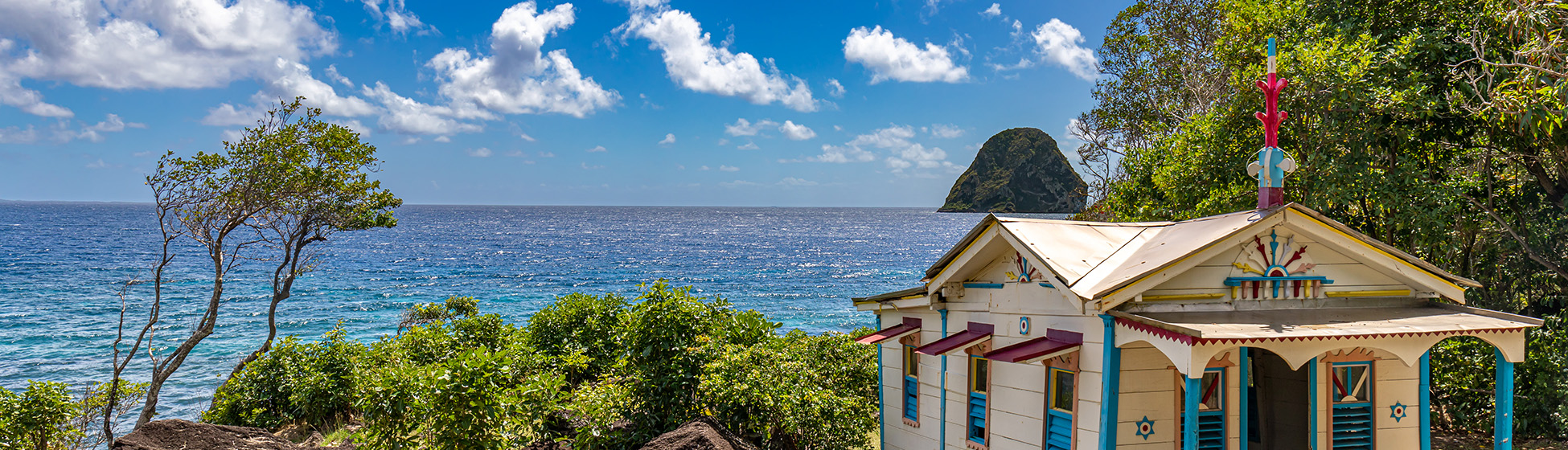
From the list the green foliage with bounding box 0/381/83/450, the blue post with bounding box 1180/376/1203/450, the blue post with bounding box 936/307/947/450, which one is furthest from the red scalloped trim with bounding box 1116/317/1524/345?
the green foliage with bounding box 0/381/83/450

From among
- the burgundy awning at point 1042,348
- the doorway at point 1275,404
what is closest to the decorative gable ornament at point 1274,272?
the doorway at point 1275,404

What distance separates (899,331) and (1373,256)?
6657mm

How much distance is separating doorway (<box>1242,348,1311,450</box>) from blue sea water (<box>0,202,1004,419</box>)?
22189 mm

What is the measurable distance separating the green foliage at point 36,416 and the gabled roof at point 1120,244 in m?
14.0

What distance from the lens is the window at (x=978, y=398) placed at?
39.3 ft

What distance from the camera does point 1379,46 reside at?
51.4 ft

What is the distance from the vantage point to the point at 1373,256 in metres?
10.1

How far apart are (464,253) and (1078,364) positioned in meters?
98.9

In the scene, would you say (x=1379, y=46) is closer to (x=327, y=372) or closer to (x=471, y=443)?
(x=471, y=443)

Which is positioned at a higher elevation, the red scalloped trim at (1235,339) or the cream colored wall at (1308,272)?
the cream colored wall at (1308,272)

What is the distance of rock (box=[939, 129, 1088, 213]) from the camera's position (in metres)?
175

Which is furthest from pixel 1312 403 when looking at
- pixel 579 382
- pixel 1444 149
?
pixel 579 382

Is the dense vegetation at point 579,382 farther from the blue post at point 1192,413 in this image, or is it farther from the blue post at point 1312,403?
the blue post at point 1312,403

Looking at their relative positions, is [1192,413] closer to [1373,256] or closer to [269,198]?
[1373,256]
